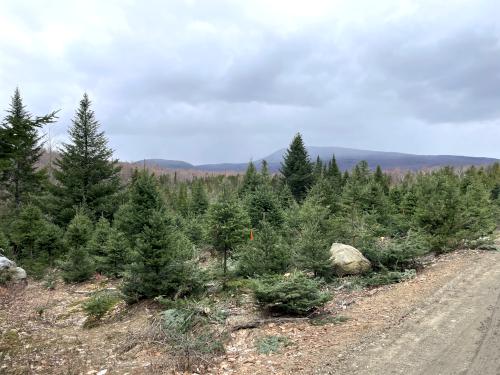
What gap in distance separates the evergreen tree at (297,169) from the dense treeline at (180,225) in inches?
385

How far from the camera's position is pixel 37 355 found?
9.25 meters

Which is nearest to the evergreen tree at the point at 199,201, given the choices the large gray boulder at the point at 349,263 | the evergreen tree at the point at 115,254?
the evergreen tree at the point at 115,254

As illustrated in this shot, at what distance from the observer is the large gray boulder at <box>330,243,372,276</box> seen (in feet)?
47.6

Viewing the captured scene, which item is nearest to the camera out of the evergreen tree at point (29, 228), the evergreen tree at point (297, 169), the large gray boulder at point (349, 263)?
the large gray boulder at point (349, 263)

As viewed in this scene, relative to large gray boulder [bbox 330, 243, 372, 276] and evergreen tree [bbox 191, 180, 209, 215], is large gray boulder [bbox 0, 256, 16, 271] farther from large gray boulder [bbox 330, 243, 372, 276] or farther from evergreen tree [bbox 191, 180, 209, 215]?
evergreen tree [bbox 191, 180, 209, 215]

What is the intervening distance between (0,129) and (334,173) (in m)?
50.6

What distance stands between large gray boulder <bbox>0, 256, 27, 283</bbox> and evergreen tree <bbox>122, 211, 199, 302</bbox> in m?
9.95

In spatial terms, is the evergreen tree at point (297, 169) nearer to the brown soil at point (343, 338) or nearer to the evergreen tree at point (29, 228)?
the evergreen tree at point (29, 228)

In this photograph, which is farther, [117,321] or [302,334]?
[117,321]

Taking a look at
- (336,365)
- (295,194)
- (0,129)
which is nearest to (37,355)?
(0,129)

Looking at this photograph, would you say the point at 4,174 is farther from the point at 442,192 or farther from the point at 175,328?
the point at 442,192

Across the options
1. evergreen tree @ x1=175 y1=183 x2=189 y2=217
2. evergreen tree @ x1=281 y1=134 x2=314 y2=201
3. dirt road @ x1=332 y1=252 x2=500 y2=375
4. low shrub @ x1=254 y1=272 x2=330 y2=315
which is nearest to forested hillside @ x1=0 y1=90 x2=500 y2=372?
low shrub @ x1=254 y1=272 x2=330 y2=315

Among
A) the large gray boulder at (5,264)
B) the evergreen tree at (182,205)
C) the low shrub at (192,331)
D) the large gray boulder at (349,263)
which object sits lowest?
the large gray boulder at (5,264)

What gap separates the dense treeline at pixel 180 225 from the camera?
13.0 metres
